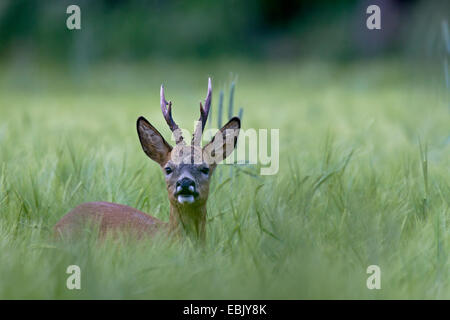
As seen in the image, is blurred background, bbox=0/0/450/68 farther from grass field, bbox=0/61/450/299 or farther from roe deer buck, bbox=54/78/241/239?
roe deer buck, bbox=54/78/241/239

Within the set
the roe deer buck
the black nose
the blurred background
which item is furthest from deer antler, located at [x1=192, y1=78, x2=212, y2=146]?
the blurred background

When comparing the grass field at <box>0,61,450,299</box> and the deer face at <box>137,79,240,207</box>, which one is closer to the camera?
the grass field at <box>0,61,450,299</box>

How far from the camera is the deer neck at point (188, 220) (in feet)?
7.45

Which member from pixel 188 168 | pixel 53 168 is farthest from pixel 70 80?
pixel 188 168

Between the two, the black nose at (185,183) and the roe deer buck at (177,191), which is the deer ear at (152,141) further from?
the black nose at (185,183)

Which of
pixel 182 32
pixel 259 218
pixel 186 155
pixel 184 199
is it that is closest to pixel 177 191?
pixel 184 199

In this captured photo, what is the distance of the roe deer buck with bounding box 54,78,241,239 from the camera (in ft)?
7.27

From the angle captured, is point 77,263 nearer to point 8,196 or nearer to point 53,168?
point 8,196

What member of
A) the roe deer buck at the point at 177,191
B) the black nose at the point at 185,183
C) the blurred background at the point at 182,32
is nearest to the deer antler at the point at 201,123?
the roe deer buck at the point at 177,191

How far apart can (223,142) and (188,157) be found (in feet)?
0.48

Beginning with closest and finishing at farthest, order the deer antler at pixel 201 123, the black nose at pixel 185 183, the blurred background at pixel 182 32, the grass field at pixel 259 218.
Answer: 1. the grass field at pixel 259 218
2. the black nose at pixel 185 183
3. the deer antler at pixel 201 123
4. the blurred background at pixel 182 32

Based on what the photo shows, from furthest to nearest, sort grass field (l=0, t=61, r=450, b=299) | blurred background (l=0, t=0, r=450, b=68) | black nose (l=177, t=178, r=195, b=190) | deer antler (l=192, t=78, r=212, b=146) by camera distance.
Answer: blurred background (l=0, t=0, r=450, b=68)
deer antler (l=192, t=78, r=212, b=146)
black nose (l=177, t=178, r=195, b=190)
grass field (l=0, t=61, r=450, b=299)

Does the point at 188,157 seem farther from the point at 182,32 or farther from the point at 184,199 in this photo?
the point at 182,32
